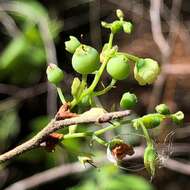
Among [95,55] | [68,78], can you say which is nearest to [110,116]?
[95,55]

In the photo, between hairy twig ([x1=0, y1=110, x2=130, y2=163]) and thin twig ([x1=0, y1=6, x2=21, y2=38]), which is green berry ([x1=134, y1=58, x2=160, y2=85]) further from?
thin twig ([x1=0, y1=6, x2=21, y2=38])

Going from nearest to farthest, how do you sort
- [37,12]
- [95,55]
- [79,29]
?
[95,55] < [37,12] < [79,29]

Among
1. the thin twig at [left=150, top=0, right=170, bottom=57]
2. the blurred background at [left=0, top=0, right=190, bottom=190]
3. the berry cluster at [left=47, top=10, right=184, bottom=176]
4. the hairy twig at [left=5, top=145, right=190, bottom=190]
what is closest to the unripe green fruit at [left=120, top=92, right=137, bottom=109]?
the berry cluster at [left=47, top=10, right=184, bottom=176]

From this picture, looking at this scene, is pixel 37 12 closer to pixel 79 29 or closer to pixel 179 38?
pixel 79 29

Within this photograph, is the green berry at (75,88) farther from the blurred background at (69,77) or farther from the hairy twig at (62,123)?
the blurred background at (69,77)

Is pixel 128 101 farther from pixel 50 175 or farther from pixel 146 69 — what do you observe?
pixel 50 175

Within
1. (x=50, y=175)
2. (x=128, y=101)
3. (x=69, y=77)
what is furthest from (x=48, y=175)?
(x=128, y=101)
